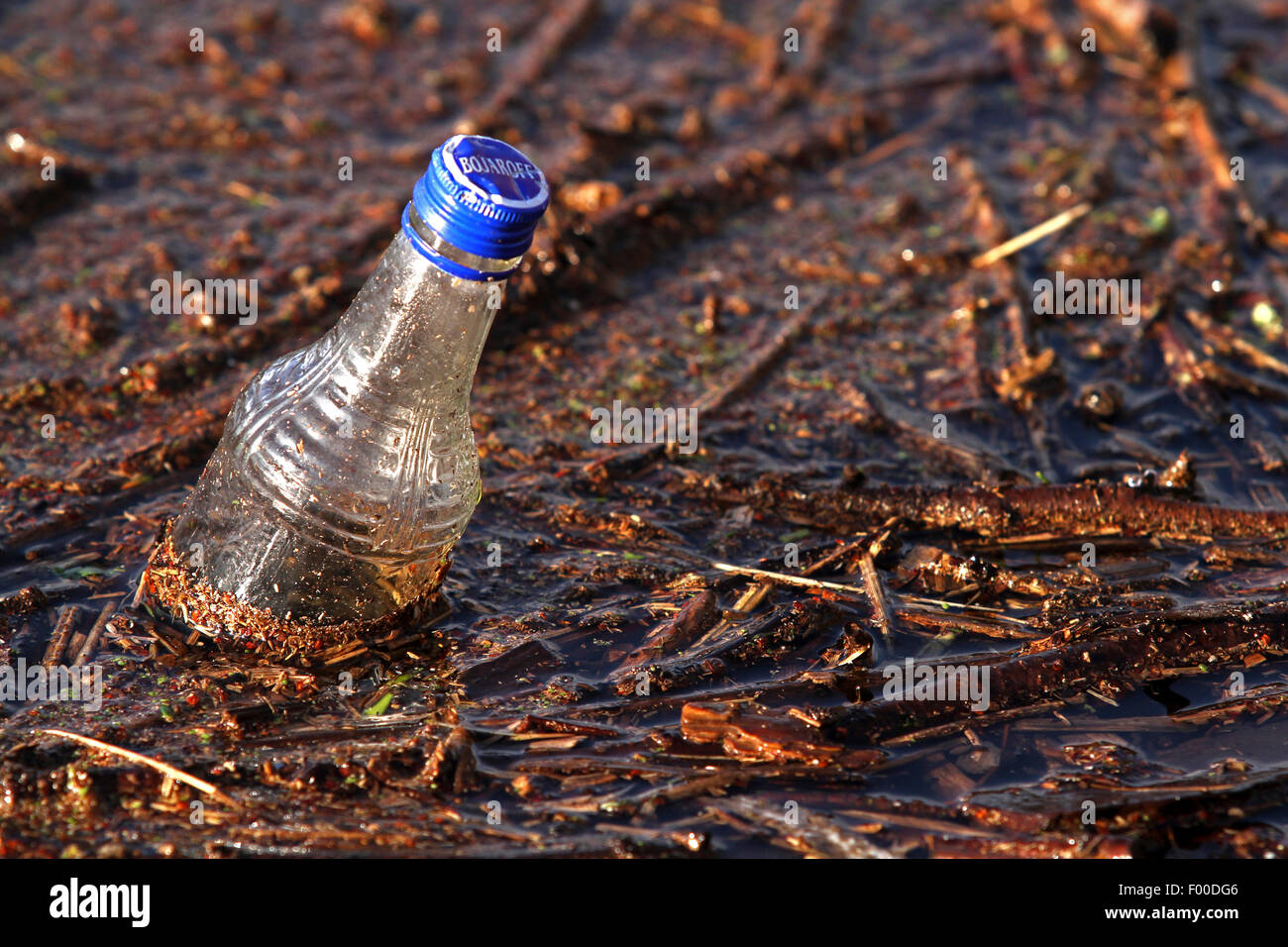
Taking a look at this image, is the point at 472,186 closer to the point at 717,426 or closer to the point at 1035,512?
the point at 717,426

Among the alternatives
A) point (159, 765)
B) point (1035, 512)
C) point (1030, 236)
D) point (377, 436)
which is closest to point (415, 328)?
point (377, 436)

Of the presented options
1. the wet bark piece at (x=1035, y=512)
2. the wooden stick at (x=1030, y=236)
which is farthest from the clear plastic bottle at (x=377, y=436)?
the wooden stick at (x=1030, y=236)

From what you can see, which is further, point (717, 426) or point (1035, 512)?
point (717, 426)

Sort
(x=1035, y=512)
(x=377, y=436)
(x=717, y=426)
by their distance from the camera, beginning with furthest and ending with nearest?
(x=717, y=426), (x=1035, y=512), (x=377, y=436)

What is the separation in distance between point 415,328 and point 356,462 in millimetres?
405

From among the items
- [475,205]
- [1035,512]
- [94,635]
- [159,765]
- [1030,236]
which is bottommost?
[159,765]

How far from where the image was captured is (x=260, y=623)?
3.35 m

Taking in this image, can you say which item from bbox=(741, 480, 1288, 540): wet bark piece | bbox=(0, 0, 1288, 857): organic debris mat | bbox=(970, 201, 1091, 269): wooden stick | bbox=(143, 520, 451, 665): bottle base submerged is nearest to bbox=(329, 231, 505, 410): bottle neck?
bbox=(143, 520, 451, 665): bottle base submerged

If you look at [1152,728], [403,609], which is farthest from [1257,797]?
[403,609]

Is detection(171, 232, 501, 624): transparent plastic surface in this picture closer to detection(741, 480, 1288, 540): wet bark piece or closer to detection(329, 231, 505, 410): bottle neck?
detection(329, 231, 505, 410): bottle neck

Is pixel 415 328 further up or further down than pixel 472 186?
further down

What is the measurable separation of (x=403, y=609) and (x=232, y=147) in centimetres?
Result: 374

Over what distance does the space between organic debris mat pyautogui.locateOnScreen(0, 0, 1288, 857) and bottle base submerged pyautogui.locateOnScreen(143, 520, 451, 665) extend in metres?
0.04

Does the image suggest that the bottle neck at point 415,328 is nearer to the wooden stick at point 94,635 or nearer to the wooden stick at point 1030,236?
the wooden stick at point 94,635
